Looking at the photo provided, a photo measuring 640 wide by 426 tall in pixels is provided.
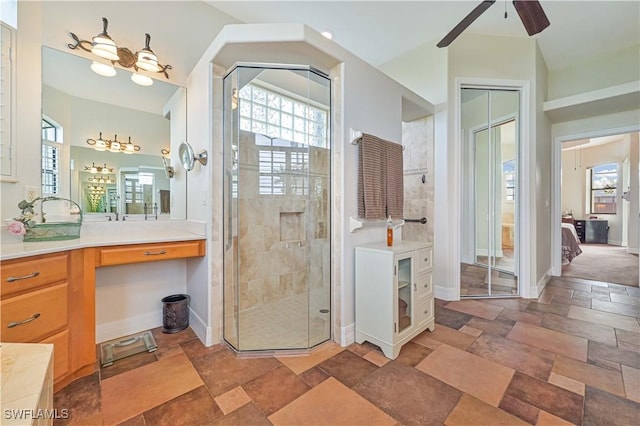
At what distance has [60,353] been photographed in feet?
5.05

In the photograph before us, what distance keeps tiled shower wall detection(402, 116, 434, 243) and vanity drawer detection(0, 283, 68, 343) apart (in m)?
3.28

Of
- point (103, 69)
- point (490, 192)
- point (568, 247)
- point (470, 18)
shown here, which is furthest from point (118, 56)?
point (568, 247)

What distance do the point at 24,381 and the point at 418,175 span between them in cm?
347

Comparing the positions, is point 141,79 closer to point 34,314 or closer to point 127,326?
point 34,314

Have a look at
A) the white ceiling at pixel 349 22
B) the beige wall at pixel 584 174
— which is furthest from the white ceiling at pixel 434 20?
the beige wall at pixel 584 174

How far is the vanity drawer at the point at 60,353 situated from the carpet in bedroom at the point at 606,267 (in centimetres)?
590

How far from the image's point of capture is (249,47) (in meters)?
1.88

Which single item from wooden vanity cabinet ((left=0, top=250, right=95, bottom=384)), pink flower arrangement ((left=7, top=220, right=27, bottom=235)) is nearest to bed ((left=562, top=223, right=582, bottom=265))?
wooden vanity cabinet ((left=0, top=250, right=95, bottom=384))

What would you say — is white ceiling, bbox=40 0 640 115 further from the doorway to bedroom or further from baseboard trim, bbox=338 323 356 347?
the doorway to bedroom

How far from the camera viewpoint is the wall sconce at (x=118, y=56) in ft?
6.32

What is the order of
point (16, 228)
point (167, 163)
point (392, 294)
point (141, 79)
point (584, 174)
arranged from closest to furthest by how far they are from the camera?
point (16, 228), point (392, 294), point (141, 79), point (167, 163), point (584, 174)

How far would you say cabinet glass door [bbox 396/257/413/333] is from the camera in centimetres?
203

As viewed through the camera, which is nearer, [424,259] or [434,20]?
[424,259]

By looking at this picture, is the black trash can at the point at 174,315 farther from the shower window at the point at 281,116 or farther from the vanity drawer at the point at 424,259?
the vanity drawer at the point at 424,259
